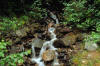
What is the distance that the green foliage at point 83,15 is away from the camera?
225 inches

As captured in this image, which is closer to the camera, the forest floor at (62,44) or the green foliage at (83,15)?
the forest floor at (62,44)

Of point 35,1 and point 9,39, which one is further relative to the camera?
point 35,1

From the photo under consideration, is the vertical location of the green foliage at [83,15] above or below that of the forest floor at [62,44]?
above

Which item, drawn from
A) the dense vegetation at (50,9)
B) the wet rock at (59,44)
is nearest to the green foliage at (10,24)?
the dense vegetation at (50,9)

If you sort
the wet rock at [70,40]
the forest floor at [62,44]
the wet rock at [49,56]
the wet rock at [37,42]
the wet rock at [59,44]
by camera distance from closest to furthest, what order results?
the forest floor at [62,44]
the wet rock at [49,56]
the wet rock at [70,40]
the wet rock at [59,44]
the wet rock at [37,42]

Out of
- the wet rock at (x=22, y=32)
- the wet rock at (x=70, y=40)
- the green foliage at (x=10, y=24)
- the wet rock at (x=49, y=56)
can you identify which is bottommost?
the wet rock at (x=49, y=56)

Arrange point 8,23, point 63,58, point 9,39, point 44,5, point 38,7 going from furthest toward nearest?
1. point 44,5
2. point 38,7
3. point 8,23
4. point 9,39
5. point 63,58

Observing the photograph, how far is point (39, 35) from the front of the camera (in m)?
7.05

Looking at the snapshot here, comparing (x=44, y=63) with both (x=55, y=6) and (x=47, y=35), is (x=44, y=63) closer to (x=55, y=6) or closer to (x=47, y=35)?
(x=47, y=35)

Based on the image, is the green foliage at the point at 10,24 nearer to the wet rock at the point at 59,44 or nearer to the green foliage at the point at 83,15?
the wet rock at the point at 59,44

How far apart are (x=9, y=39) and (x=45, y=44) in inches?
81.3

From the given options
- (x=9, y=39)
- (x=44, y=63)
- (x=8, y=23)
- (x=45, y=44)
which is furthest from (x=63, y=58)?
(x=8, y=23)

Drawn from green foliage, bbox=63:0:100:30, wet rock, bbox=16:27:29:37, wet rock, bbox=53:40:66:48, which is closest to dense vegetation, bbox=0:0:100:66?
green foliage, bbox=63:0:100:30

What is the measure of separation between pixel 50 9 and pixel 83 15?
176 inches
